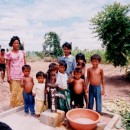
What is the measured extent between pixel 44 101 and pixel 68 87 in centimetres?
64

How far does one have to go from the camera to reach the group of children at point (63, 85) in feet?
17.6

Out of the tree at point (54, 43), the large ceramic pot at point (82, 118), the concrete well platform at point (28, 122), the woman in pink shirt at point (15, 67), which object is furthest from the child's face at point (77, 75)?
the tree at point (54, 43)

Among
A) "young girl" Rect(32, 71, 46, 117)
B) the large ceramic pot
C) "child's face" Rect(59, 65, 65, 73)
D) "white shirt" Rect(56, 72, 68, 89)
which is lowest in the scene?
the large ceramic pot

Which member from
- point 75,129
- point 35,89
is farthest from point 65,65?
point 75,129

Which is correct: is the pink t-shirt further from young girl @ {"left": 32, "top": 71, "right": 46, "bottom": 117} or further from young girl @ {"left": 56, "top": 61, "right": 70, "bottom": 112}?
young girl @ {"left": 56, "top": 61, "right": 70, "bottom": 112}

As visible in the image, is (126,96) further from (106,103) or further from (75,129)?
(75,129)

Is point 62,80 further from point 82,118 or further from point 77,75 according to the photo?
point 82,118

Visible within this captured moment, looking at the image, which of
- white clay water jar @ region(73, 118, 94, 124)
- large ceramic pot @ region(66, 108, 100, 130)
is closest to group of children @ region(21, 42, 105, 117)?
large ceramic pot @ region(66, 108, 100, 130)

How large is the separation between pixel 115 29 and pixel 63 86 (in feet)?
27.5

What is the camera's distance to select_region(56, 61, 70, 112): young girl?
17.3 ft

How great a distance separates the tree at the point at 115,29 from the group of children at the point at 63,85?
24.5 feet

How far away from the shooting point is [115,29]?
12883 mm

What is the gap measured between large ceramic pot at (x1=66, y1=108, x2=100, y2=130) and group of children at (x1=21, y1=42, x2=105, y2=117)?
1.09 feet

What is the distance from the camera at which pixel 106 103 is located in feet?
26.8
